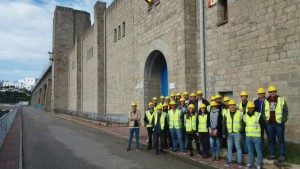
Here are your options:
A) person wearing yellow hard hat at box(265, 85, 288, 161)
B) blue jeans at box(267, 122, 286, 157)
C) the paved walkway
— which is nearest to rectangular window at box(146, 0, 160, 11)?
the paved walkway

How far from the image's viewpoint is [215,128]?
834cm

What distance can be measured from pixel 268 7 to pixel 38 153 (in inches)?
356

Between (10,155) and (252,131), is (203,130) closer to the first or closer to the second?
(252,131)

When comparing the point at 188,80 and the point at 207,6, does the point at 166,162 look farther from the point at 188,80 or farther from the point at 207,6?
the point at 207,6

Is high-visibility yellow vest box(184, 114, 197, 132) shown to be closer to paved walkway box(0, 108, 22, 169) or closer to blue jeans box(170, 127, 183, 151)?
blue jeans box(170, 127, 183, 151)

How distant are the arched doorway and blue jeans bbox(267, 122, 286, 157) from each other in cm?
993

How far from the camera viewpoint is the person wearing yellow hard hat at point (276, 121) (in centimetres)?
727

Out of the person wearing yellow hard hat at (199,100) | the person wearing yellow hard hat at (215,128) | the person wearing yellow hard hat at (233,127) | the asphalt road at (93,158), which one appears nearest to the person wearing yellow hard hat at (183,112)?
the person wearing yellow hard hat at (199,100)

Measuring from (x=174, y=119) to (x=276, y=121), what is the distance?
134 inches

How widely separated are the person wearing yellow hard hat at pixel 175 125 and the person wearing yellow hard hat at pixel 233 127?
2.01 metres

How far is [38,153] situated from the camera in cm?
1070

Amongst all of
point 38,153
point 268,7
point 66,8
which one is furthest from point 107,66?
point 66,8

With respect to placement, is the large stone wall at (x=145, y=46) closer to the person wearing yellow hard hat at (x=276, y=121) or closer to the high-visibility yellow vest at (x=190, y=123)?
the high-visibility yellow vest at (x=190, y=123)

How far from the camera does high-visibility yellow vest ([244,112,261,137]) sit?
728 centimetres
